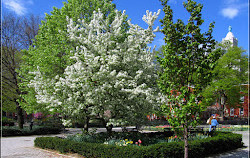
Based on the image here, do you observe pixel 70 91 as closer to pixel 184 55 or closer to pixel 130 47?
pixel 130 47

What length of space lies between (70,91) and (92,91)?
1531 millimetres

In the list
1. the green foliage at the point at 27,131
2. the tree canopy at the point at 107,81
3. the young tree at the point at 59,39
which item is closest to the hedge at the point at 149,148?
the tree canopy at the point at 107,81

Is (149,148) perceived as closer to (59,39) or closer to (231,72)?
(59,39)

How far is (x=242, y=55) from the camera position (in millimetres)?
41719

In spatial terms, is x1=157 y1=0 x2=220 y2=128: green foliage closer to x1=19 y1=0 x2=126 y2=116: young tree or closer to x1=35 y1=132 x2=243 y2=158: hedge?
x1=35 y1=132 x2=243 y2=158: hedge

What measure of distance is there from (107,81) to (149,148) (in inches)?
155

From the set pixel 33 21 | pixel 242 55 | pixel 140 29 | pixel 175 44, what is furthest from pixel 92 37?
pixel 242 55

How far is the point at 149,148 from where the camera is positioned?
30.0 feet

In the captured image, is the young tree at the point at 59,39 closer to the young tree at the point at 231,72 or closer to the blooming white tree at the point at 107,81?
the blooming white tree at the point at 107,81

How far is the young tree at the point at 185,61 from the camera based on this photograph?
7.86 meters

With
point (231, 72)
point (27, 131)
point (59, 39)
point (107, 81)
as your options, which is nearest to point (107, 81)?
point (107, 81)

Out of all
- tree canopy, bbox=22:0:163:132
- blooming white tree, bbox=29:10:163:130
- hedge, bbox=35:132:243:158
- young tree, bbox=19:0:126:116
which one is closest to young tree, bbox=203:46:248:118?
hedge, bbox=35:132:243:158

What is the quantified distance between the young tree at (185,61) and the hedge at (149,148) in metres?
1.76

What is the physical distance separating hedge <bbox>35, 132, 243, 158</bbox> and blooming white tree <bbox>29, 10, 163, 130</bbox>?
1.67 metres
